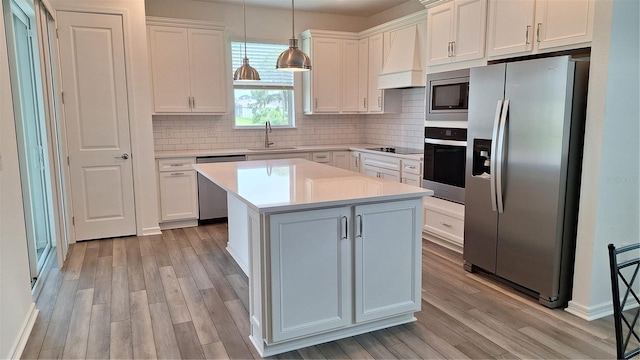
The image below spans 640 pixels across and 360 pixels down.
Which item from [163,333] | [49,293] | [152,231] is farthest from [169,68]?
[163,333]

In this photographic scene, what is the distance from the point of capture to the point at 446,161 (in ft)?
13.9

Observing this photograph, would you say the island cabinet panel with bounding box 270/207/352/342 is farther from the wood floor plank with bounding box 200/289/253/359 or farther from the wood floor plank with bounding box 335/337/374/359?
the wood floor plank with bounding box 200/289/253/359

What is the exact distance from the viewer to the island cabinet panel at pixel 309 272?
244cm

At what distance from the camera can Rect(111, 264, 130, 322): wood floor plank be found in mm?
→ 3039

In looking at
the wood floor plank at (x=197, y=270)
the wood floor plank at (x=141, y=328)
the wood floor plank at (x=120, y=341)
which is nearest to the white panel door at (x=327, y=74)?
the wood floor plank at (x=197, y=270)

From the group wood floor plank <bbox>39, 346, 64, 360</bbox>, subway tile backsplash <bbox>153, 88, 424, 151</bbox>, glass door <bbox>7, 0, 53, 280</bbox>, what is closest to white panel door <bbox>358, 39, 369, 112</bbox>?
subway tile backsplash <bbox>153, 88, 424, 151</bbox>

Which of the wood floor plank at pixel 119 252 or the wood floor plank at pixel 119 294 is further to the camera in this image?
the wood floor plank at pixel 119 252

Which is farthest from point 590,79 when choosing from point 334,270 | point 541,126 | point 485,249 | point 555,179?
point 334,270

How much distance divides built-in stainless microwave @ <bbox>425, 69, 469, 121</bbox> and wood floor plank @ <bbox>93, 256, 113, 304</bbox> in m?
3.23

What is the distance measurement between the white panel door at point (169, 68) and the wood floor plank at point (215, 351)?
3.41m

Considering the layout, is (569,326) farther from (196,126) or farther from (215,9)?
(215,9)

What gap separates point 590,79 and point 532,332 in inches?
63.7

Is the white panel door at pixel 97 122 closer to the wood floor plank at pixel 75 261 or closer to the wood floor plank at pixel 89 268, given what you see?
the wood floor plank at pixel 75 261

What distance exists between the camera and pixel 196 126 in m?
5.80
